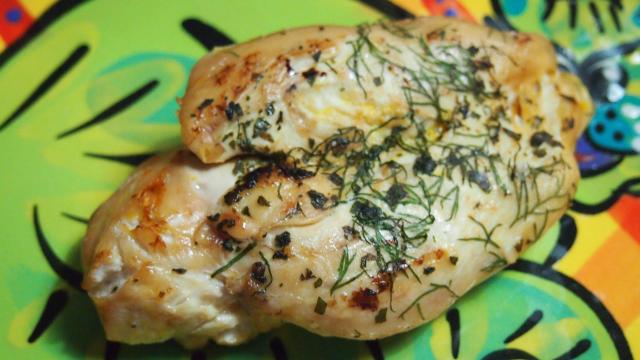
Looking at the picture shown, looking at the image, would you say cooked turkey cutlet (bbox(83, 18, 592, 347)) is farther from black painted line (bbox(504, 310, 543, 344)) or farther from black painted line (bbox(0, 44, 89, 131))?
black painted line (bbox(0, 44, 89, 131))

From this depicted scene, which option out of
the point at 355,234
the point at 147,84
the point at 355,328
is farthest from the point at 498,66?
the point at 147,84

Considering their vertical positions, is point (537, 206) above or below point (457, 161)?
below

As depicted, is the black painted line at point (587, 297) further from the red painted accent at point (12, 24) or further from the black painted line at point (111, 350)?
the red painted accent at point (12, 24)

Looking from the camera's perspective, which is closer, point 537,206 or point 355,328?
point 355,328

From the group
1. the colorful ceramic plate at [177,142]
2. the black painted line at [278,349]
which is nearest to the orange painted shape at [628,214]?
the colorful ceramic plate at [177,142]

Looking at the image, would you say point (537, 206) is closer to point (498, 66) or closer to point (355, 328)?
point (498, 66)

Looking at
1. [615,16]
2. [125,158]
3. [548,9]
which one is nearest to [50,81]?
[125,158]
